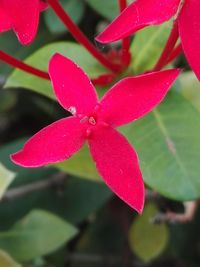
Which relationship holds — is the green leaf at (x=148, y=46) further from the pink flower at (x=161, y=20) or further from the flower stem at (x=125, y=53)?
the pink flower at (x=161, y=20)

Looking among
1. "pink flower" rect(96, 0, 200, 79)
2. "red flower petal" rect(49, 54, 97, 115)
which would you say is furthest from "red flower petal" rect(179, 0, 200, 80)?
"red flower petal" rect(49, 54, 97, 115)

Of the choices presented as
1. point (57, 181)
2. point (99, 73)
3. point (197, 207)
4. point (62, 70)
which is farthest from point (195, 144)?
point (197, 207)

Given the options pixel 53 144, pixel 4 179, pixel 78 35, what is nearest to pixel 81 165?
pixel 4 179

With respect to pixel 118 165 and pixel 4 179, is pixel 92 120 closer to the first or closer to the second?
pixel 118 165

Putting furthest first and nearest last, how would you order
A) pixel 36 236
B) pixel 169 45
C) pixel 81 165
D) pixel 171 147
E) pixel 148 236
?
pixel 148 236, pixel 36 236, pixel 81 165, pixel 171 147, pixel 169 45

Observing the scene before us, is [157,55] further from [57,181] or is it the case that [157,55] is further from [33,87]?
[57,181]

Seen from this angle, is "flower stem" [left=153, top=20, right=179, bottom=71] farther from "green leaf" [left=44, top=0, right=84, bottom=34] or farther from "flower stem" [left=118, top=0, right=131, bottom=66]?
"green leaf" [left=44, top=0, right=84, bottom=34]
